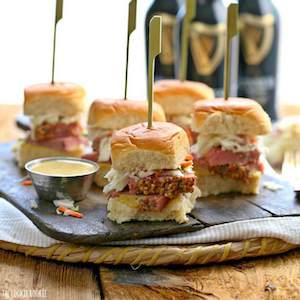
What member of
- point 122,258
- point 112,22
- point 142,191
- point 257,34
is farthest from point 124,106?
point 112,22

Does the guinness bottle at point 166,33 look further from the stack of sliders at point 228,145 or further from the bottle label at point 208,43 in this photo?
the stack of sliders at point 228,145

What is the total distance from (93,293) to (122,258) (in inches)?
7.3

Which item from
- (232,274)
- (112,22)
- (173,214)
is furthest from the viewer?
(112,22)

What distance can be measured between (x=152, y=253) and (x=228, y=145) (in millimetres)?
677

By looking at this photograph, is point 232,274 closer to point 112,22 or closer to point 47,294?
point 47,294

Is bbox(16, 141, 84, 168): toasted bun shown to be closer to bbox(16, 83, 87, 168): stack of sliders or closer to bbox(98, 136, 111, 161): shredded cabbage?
bbox(16, 83, 87, 168): stack of sliders

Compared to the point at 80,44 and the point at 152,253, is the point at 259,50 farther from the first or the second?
the point at 152,253

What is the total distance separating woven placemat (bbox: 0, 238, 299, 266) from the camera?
2408 mm

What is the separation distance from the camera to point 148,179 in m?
2.54

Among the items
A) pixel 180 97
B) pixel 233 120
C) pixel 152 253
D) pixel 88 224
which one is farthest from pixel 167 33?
pixel 152 253

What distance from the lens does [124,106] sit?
309 centimetres

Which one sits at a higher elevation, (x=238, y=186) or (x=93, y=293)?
(x=238, y=186)

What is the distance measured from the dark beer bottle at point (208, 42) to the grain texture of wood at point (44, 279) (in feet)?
6.31

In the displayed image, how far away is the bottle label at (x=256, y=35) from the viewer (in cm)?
417
